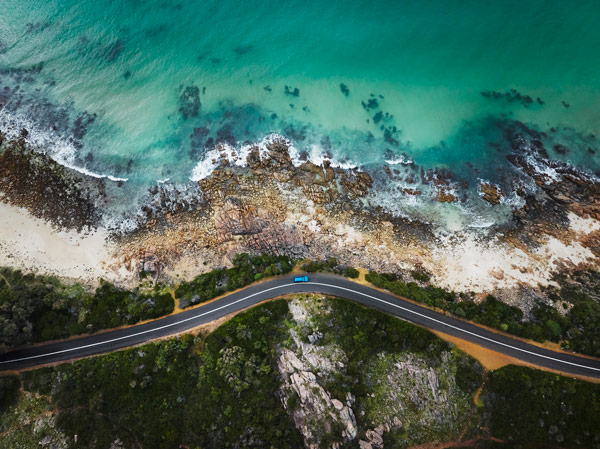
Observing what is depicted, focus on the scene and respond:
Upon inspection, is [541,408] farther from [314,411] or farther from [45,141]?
[45,141]

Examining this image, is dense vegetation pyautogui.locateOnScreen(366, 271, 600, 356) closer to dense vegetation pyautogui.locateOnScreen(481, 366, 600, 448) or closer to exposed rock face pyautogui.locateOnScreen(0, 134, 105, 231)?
dense vegetation pyautogui.locateOnScreen(481, 366, 600, 448)

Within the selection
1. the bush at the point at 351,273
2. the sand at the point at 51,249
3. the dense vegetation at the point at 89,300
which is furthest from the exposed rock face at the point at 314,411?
the sand at the point at 51,249

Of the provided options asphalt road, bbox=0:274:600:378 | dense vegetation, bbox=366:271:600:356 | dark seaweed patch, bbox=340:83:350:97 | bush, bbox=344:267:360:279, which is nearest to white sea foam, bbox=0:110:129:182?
→ asphalt road, bbox=0:274:600:378

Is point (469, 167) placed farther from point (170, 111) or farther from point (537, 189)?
point (170, 111)

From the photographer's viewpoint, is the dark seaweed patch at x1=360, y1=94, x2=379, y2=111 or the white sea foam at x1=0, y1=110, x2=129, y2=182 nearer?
the white sea foam at x1=0, y1=110, x2=129, y2=182

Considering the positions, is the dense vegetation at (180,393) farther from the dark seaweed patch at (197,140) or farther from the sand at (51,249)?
the dark seaweed patch at (197,140)

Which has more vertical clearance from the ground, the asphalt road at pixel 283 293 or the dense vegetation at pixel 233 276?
the dense vegetation at pixel 233 276

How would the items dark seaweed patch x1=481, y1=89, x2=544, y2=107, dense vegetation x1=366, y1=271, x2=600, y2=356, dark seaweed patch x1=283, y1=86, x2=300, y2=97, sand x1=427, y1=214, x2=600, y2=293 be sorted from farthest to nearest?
1. dark seaweed patch x1=481, y1=89, x2=544, y2=107
2. dark seaweed patch x1=283, y1=86, x2=300, y2=97
3. sand x1=427, y1=214, x2=600, y2=293
4. dense vegetation x1=366, y1=271, x2=600, y2=356
